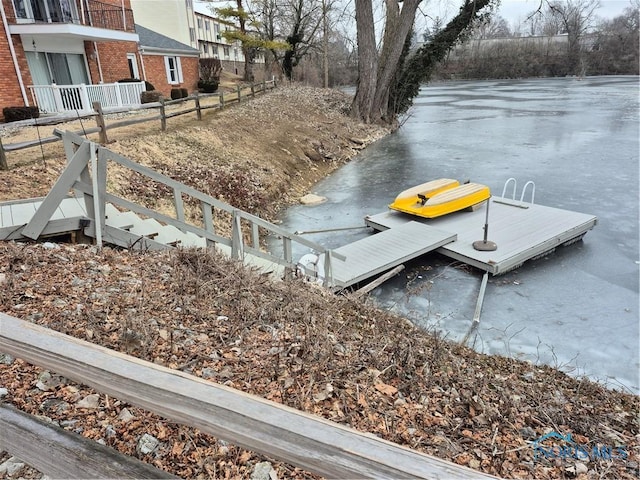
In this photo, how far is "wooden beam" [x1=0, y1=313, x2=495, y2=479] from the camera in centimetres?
114

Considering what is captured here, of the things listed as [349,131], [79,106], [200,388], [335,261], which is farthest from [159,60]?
[200,388]

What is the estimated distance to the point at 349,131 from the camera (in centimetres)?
2298

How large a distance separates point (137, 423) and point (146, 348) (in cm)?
83

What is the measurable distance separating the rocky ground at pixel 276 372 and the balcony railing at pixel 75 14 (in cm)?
1433

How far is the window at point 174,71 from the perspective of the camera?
24.9 meters

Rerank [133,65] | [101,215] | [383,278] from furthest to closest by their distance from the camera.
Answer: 1. [133,65]
2. [383,278]
3. [101,215]

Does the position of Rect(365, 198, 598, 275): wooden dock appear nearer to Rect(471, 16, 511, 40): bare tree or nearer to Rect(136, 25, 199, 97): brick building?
Rect(136, 25, 199, 97): brick building

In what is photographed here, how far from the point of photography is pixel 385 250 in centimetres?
933

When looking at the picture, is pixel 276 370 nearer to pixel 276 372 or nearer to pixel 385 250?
pixel 276 372

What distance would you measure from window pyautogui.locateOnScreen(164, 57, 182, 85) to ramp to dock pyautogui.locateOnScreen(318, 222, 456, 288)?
65.6 ft

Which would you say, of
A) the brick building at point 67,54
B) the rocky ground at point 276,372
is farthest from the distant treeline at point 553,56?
the rocky ground at point 276,372

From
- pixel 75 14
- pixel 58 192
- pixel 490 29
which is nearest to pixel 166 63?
pixel 75 14

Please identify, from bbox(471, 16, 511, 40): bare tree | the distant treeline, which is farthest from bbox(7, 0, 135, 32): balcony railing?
the distant treeline

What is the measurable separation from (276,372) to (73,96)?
16275mm
